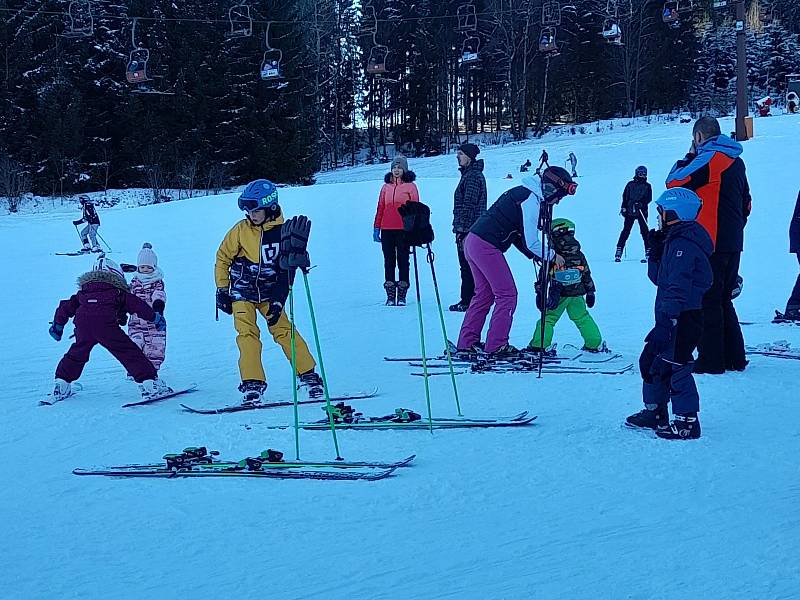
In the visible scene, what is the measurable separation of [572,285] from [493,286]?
0.68 meters

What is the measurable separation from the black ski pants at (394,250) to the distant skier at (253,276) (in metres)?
4.01

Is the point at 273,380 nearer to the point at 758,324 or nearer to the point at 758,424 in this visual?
the point at 758,424

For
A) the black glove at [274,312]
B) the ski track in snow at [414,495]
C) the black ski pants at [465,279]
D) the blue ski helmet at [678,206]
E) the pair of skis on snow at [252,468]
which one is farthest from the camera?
the black ski pants at [465,279]

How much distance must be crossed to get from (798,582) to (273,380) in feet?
14.6

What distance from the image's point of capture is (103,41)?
3494 centimetres

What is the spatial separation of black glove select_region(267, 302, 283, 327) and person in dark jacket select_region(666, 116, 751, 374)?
2812 mm

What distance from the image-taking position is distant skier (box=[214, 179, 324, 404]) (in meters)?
5.74

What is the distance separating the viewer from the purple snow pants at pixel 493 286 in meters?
6.68

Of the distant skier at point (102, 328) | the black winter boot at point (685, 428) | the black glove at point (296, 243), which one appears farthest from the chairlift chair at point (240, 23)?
the black winter boot at point (685, 428)

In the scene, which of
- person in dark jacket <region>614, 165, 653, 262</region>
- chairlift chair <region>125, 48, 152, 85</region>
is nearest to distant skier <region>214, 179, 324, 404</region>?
person in dark jacket <region>614, 165, 653, 262</region>

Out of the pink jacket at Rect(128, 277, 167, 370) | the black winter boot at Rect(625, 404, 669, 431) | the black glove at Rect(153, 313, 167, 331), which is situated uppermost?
the black glove at Rect(153, 313, 167, 331)

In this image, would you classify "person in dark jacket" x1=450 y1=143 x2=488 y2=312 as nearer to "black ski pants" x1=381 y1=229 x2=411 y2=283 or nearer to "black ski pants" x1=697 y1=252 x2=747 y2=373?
"black ski pants" x1=381 y1=229 x2=411 y2=283

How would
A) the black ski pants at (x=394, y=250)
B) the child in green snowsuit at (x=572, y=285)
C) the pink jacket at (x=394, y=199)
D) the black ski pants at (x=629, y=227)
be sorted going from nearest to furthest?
the child in green snowsuit at (x=572, y=285)
the pink jacket at (x=394, y=199)
the black ski pants at (x=394, y=250)
the black ski pants at (x=629, y=227)

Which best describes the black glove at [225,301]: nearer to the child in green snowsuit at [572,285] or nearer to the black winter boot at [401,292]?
the child in green snowsuit at [572,285]
